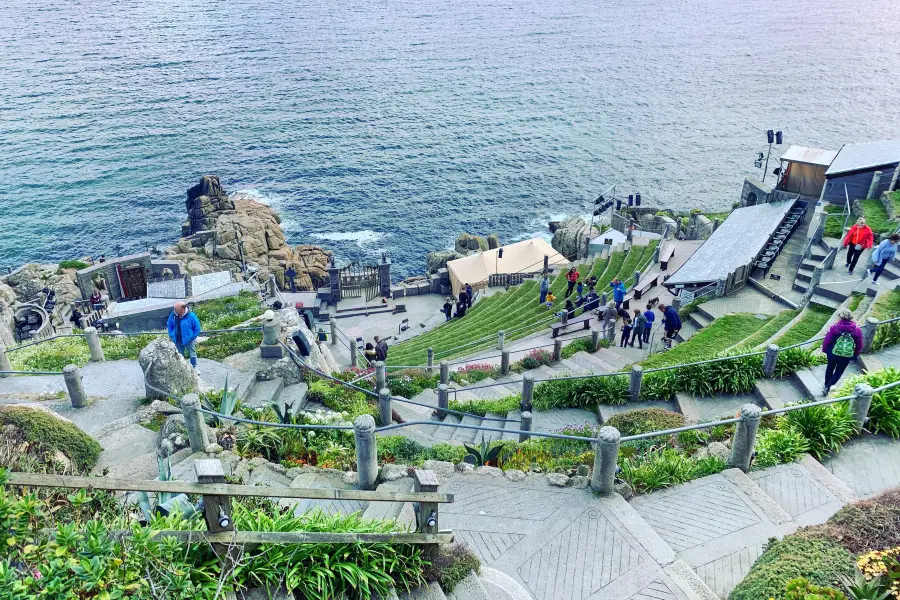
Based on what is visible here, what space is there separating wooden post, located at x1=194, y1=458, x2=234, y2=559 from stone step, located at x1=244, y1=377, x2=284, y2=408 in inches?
308

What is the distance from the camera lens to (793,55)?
9750 centimetres

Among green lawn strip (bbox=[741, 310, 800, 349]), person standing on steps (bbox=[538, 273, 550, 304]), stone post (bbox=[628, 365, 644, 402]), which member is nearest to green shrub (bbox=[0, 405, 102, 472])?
stone post (bbox=[628, 365, 644, 402])

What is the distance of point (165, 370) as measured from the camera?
43.9 feet

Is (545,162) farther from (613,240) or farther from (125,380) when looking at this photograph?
(125,380)

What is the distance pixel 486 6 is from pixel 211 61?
240 ft

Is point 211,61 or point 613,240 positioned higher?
point 211,61

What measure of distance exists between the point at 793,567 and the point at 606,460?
2.74 meters

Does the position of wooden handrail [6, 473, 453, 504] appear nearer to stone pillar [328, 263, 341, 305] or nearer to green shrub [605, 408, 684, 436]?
green shrub [605, 408, 684, 436]

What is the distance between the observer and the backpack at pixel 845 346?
11445 millimetres

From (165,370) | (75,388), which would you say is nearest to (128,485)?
(165,370)

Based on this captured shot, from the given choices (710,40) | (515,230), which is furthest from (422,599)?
(710,40)

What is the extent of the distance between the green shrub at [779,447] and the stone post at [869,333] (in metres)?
4.39

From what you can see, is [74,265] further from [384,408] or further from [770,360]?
[770,360]

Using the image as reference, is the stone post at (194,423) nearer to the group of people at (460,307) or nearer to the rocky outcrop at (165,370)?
the rocky outcrop at (165,370)
